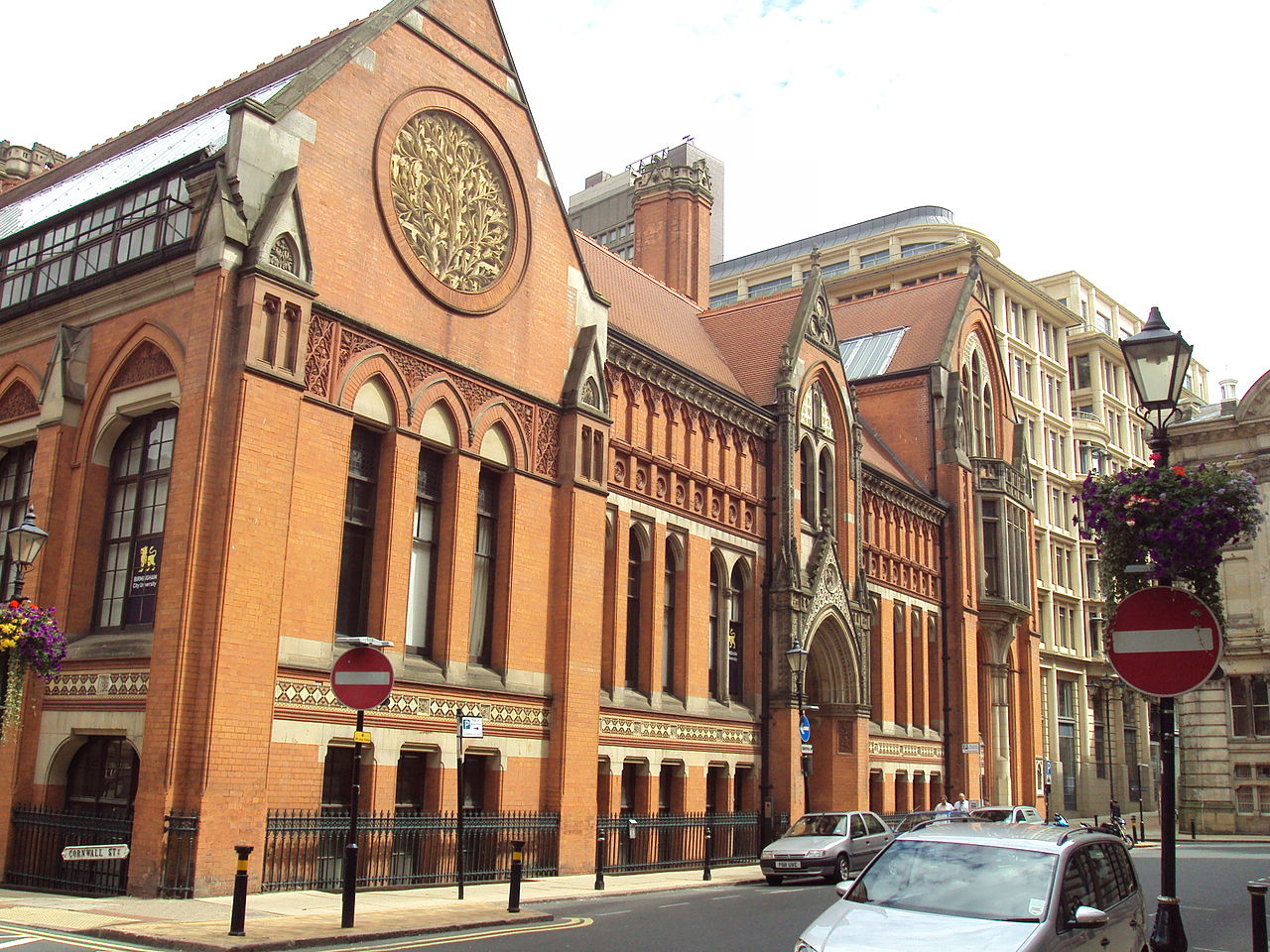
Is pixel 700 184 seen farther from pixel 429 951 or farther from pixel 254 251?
pixel 429 951

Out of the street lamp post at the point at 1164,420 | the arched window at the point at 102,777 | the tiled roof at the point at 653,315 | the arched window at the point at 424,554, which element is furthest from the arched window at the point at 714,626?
the street lamp post at the point at 1164,420

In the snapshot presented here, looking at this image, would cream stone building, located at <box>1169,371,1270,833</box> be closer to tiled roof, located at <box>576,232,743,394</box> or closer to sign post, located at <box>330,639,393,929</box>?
tiled roof, located at <box>576,232,743,394</box>

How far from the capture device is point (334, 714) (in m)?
19.2

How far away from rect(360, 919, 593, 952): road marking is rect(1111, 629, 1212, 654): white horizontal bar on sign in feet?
26.7

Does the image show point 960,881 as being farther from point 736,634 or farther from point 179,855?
point 736,634

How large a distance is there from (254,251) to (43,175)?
16.6 metres

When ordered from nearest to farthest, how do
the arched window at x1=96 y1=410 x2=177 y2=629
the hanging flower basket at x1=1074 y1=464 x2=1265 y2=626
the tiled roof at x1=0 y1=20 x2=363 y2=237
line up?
the hanging flower basket at x1=1074 y1=464 x2=1265 y2=626
the arched window at x1=96 y1=410 x2=177 y2=629
the tiled roof at x1=0 y1=20 x2=363 y2=237

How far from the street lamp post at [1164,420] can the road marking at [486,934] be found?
738 cm

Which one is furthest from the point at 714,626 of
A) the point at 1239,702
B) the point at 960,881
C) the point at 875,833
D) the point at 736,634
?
the point at 1239,702

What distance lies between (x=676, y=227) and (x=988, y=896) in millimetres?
39474

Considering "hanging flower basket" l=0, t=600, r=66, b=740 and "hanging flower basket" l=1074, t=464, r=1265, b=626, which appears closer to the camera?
"hanging flower basket" l=1074, t=464, r=1265, b=626

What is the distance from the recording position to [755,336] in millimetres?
37250

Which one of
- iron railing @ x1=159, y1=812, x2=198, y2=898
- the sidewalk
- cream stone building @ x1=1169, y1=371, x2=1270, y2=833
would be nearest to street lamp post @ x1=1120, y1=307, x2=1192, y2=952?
the sidewalk

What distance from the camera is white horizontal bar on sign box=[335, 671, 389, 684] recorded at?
14.4m
